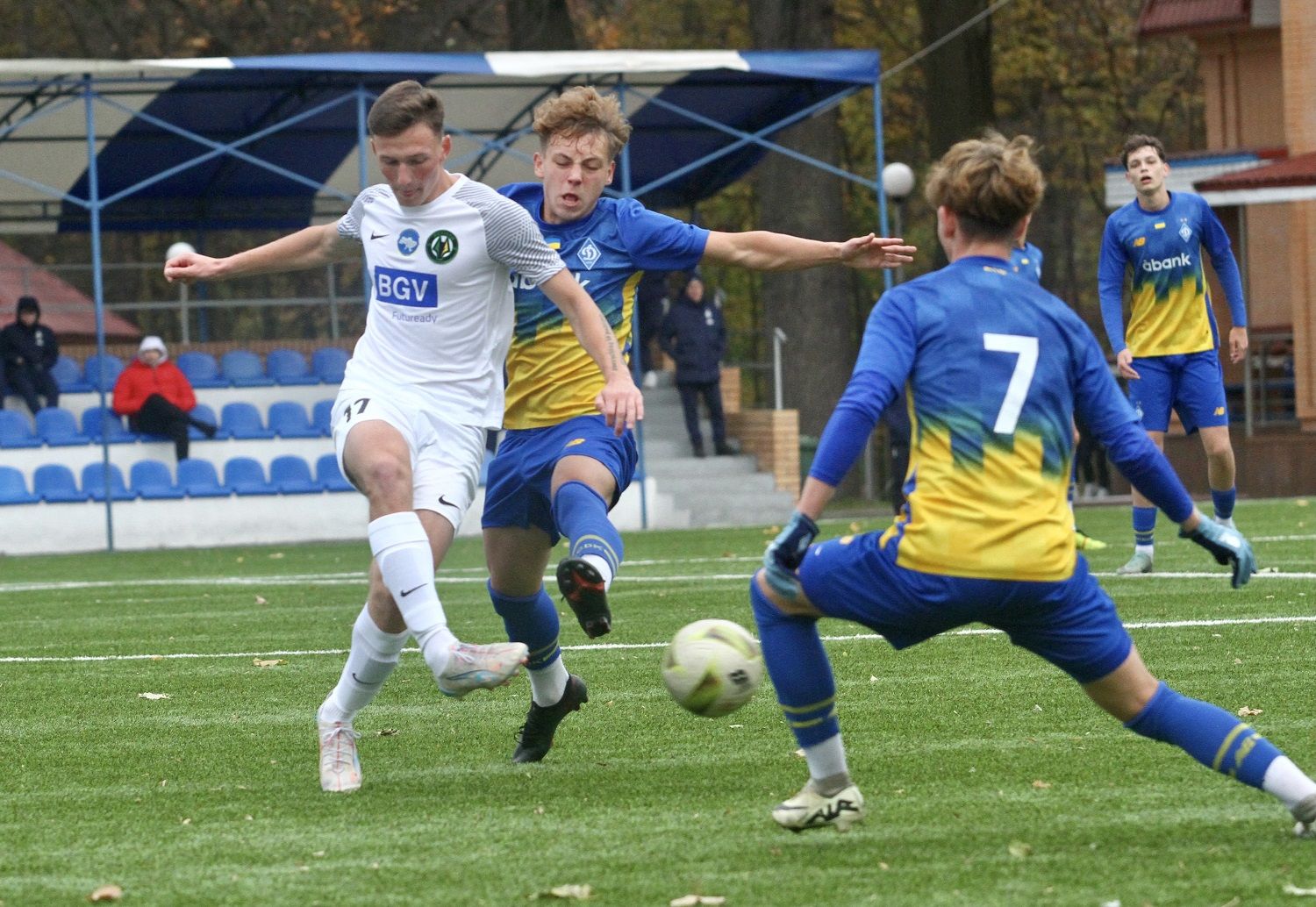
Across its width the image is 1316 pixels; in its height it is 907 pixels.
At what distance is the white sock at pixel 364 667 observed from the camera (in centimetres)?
568

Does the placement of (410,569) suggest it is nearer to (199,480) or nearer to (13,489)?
(199,480)

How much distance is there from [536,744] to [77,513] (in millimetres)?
15792

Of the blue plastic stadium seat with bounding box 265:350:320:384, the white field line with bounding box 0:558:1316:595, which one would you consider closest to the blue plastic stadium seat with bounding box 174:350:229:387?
the blue plastic stadium seat with bounding box 265:350:320:384

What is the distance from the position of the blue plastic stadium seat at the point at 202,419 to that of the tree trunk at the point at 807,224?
29.0 ft

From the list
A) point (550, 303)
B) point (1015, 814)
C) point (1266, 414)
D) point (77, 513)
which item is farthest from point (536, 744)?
point (1266, 414)

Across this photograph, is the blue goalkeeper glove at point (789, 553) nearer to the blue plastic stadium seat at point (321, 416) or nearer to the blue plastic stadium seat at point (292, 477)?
the blue plastic stadium seat at point (292, 477)

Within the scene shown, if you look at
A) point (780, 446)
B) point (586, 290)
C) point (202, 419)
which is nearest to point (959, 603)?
point (586, 290)

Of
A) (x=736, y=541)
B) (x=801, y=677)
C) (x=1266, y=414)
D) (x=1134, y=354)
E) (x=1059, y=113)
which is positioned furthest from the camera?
(x=1059, y=113)

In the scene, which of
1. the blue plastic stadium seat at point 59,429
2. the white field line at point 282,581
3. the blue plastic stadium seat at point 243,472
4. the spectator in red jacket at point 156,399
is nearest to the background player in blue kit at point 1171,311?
the white field line at point 282,581

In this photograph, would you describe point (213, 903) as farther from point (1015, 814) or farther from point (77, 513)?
point (77, 513)

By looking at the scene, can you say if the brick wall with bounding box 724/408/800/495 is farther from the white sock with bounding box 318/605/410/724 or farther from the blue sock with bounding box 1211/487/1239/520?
the white sock with bounding box 318/605/410/724

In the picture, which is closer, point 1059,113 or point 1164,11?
point 1164,11

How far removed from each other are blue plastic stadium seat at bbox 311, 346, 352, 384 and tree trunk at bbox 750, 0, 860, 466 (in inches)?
259

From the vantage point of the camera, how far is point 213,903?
4.25 meters
